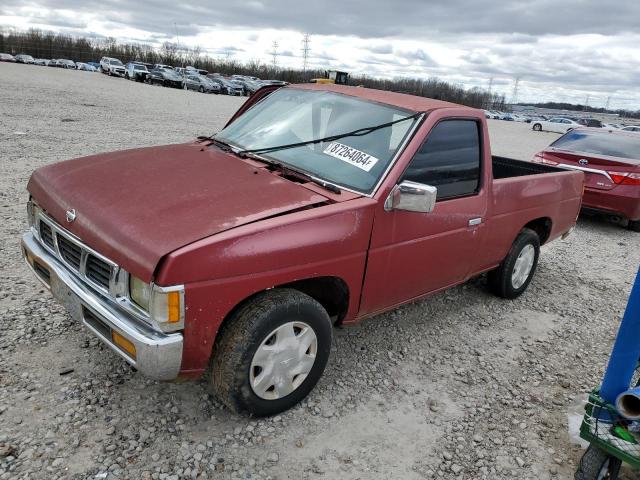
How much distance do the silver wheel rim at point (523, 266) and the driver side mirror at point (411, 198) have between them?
2.31 m

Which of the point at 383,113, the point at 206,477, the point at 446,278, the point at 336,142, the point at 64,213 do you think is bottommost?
the point at 206,477

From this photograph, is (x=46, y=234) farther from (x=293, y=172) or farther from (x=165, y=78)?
(x=165, y=78)

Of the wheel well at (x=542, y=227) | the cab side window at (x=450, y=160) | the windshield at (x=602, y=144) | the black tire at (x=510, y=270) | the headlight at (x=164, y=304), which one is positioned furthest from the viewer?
the windshield at (x=602, y=144)

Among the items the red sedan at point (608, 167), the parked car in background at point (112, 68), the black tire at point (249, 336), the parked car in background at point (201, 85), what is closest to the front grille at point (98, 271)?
the black tire at point (249, 336)

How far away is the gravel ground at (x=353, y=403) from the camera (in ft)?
8.54

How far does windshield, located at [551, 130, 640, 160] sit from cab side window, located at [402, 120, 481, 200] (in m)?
5.75

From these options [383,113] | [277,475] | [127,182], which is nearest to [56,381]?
[127,182]

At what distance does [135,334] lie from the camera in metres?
2.35

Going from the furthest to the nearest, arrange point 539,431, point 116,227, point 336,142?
point 336,142
point 539,431
point 116,227

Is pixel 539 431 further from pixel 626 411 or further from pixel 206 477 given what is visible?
pixel 206 477

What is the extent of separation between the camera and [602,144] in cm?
873

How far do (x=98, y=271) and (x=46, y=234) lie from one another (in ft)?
2.55

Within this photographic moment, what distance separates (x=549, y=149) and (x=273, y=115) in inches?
266

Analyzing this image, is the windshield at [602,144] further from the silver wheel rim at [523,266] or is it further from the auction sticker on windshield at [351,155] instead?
the auction sticker on windshield at [351,155]
